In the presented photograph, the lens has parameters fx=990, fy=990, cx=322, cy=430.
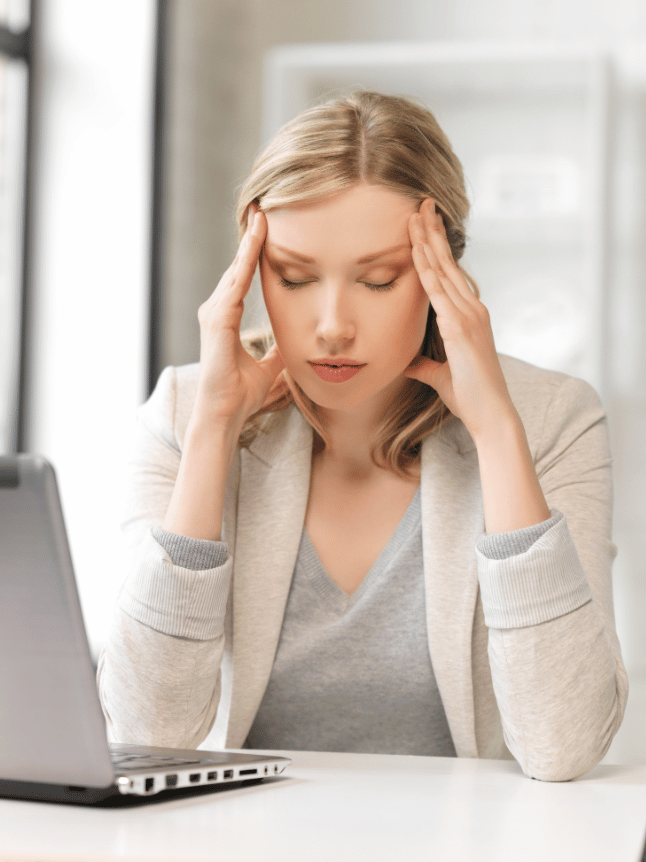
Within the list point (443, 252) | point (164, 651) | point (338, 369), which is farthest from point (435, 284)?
point (164, 651)

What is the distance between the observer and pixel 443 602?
111 cm

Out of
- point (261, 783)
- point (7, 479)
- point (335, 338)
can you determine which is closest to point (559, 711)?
point (261, 783)

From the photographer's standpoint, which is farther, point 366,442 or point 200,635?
point 366,442

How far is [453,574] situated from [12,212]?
2.03m

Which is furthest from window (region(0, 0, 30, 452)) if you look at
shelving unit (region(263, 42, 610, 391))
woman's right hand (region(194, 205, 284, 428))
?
woman's right hand (region(194, 205, 284, 428))

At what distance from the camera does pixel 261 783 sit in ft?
2.53

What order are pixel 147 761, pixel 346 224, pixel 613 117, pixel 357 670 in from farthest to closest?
pixel 613 117, pixel 357 670, pixel 346 224, pixel 147 761

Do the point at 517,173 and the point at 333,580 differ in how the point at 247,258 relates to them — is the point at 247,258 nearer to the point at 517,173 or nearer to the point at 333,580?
the point at 333,580

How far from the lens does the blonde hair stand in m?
1.08

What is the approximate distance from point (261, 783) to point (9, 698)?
0.23m

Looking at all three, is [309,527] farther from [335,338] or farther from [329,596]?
[335,338]

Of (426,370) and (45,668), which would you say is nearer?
(45,668)

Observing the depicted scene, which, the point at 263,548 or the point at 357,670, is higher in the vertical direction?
the point at 263,548

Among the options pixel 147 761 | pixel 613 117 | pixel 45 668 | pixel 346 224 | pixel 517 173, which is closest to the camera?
pixel 45 668
